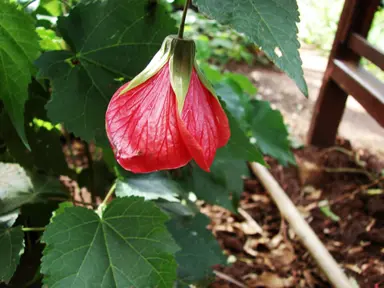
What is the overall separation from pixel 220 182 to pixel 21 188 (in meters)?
0.37

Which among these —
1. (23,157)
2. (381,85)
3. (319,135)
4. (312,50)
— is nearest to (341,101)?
(319,135)

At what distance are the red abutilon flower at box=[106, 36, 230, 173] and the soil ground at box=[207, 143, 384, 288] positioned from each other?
24.1 inches

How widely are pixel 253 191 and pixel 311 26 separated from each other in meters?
1.84

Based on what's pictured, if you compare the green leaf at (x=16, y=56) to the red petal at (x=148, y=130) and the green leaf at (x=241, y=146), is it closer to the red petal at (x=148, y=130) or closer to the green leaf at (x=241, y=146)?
the red petal at (x=148, y=130)

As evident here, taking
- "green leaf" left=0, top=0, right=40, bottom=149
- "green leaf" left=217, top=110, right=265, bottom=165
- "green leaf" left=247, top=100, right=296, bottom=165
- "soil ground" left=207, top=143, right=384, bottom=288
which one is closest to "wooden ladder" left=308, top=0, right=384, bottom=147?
Answer: "soil ground" left=207, top=143, right=384, bottom=288

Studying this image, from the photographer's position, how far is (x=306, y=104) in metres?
1.95

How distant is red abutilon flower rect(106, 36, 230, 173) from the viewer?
38 cm

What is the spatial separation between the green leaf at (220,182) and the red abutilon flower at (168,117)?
1.26 feet

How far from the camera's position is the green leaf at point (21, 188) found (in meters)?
0.65

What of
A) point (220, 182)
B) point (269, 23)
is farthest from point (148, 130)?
point (220, 182)

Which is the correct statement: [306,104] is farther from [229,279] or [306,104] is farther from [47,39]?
[47,39]

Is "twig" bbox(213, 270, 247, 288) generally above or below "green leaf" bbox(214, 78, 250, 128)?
below

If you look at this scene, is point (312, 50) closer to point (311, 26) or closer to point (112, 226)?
point (311, 26)

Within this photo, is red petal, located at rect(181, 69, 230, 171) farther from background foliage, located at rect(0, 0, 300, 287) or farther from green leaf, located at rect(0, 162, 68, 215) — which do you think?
green leaf, located at rect(0, 162, 68, 215)
